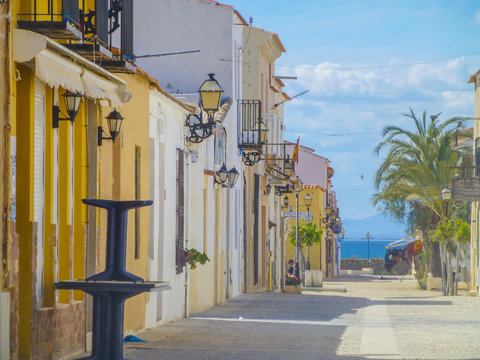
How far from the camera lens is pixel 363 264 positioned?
89.9m

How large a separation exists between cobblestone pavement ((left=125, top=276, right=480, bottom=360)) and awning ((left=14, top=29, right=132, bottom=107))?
3.26 metres

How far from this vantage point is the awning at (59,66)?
9016 mm

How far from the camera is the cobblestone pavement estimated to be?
1209cm

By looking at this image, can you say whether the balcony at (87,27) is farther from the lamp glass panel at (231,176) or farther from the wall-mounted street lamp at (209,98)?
the lamp glass panel at (231,176)

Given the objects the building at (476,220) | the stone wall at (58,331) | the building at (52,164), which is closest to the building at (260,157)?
the building at (476,220)

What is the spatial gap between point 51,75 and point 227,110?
17.2m

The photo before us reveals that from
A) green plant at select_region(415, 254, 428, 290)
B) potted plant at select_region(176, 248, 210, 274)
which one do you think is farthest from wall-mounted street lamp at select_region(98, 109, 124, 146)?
green plant at select_region(415, 254, 428, 290)

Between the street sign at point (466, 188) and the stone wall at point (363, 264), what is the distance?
52815mm

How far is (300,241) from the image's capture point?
46.3m

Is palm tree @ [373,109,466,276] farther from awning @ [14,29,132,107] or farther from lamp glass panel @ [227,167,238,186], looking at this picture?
awning @ [14,29,132,107]

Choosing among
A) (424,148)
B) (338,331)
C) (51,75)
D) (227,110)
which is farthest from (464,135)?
(51,75)

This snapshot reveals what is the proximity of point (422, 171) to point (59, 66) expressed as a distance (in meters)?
31.7

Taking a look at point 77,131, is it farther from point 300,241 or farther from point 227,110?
point 300,241

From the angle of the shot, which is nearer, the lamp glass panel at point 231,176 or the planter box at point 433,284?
the lamp glass panel at point 231,176
